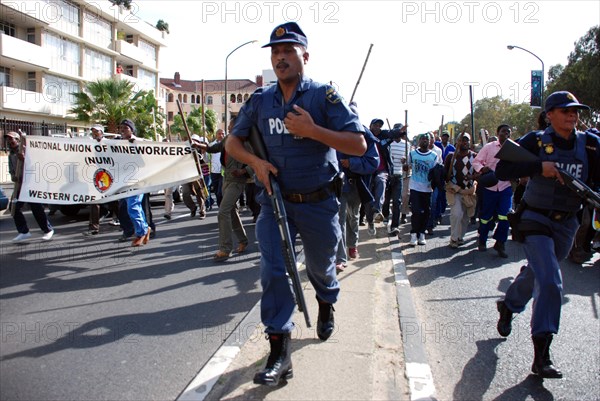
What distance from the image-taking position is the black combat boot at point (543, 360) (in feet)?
10.2

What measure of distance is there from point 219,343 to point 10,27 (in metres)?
33.4

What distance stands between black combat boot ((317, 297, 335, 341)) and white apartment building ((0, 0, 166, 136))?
22677mm

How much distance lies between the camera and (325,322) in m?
3.54

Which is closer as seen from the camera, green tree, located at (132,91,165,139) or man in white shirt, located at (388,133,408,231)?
man in white shirt, located at (388,133,408,231)

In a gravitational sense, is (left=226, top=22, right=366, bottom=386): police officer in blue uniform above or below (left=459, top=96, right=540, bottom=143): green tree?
below

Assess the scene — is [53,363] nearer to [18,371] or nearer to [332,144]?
[18,371]

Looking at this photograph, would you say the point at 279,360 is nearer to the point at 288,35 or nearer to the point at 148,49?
the point at 288,35

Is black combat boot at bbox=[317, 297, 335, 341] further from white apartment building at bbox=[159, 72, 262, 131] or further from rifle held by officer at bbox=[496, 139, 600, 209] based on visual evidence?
white apartment building at bbox=[159, 72, 262, 131]

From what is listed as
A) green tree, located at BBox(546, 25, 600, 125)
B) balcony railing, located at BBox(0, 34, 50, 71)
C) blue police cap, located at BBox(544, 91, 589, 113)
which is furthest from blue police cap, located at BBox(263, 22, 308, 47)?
green tree, located at BBox(546, 25, 600, 125)

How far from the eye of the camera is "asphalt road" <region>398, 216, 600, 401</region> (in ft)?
10.3

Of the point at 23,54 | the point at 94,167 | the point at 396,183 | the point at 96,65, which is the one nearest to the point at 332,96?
the point at 94,167

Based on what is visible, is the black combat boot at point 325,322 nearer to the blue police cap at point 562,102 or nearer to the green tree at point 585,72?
the blue police cap at point 562,102

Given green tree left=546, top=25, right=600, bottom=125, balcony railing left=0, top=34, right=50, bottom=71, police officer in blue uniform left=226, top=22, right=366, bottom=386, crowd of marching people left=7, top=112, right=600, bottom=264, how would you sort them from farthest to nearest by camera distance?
green tree left=546, top=25, right=600, bottom=125 < balcony railing left=0, top=34, right=50, bottom=71 < crowd of marching people left=7, top=112, right=600, bottom=264 < police officer in blue uniform left=226, top=22, right=366, bottom=386

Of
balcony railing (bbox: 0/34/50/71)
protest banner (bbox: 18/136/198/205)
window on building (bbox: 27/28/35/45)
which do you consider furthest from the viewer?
window on building (bbox: 27/28/35/45)
